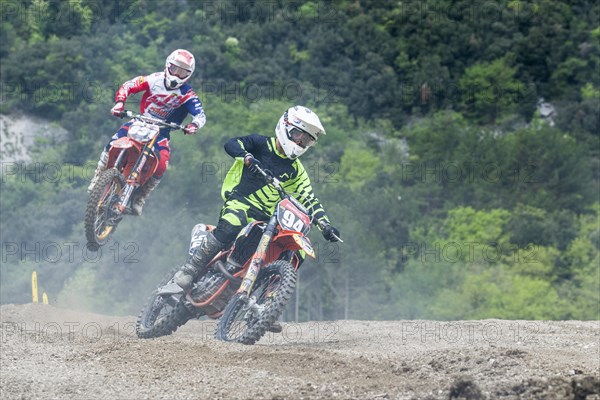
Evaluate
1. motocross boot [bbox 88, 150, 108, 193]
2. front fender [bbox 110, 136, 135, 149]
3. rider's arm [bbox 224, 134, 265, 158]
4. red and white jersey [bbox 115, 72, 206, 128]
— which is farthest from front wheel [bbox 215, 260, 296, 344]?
motocross boot [bbox 88, 150, 108, 193]

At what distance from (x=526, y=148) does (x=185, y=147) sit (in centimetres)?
1751

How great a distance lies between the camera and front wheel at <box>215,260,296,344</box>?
1148 cm

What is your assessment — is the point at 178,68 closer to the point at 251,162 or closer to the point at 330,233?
the point at 251,162

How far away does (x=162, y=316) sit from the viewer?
13.2 m

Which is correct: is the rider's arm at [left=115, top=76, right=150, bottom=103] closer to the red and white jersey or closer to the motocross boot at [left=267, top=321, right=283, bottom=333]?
the red and white jersey

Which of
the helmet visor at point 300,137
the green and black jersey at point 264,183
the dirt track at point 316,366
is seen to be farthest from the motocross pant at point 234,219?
the dirt track at point 316,366

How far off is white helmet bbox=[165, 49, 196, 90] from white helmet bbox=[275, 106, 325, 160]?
240 cm

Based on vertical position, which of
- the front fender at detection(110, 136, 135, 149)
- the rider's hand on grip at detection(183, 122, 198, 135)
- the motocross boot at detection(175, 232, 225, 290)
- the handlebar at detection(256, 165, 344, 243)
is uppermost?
the rider's hand on grip at detection(183, 122, 198, 135)

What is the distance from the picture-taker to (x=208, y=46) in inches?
2554

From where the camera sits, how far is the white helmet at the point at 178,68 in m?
14.4

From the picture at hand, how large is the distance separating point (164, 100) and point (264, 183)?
2805mm

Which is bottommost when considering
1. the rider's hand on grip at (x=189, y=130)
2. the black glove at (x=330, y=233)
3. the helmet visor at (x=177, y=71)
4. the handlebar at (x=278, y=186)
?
the black glove at (x=330, y=233)

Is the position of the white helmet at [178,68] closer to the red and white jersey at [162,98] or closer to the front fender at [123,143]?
the red and white jersey at [162,98]

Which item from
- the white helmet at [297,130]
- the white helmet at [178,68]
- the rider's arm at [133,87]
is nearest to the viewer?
the white helmet at [297,130]
